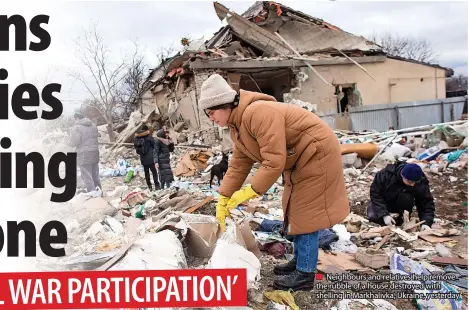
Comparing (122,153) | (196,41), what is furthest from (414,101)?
(122,153)

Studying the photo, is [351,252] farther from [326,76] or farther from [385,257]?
[326,76]

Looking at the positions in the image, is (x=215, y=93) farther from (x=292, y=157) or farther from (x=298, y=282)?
(x=298, y=282)

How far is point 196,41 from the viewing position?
418 inches

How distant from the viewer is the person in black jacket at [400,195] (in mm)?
2854

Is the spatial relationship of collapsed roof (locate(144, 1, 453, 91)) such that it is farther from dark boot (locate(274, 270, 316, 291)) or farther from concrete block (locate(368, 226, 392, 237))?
dark boot (locate(274, 270, 316, 291))

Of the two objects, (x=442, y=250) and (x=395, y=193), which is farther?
(x=395, y=193)

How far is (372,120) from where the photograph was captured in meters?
9.62

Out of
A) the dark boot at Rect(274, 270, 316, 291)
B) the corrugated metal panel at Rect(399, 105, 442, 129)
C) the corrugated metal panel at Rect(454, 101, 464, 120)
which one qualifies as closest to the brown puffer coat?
the dark boot at Rect(274, 270, 316, 291)

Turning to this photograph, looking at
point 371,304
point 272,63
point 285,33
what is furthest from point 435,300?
point 285,33

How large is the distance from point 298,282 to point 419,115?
10140mm

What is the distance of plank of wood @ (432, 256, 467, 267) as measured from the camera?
7.38 ft

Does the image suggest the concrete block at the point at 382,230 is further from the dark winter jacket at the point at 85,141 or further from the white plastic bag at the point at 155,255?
the dark winter jacket at the point at 85,141

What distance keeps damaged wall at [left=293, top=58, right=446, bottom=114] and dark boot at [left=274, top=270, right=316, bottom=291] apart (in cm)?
793

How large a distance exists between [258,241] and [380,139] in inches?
224
